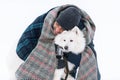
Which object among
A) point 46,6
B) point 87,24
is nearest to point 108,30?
point 46,6

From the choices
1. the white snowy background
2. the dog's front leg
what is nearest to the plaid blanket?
the dog's front leg

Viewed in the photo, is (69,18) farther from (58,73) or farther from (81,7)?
(81,7)

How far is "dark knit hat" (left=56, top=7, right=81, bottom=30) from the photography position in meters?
1.23

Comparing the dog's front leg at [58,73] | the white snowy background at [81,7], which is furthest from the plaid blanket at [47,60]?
the white snowy background at [81,7]

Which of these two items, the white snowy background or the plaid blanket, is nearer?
the plaid blanket

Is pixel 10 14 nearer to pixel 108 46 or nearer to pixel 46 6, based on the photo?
pixel 46 6

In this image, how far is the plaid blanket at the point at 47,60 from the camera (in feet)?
4.23

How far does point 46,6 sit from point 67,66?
1.76 ft

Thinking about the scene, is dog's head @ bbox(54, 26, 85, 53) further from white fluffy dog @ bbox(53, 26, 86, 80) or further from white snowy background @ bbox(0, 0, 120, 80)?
white snowy background @ bbox(0, 0, 120, 80)

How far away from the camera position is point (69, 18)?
1.23 m

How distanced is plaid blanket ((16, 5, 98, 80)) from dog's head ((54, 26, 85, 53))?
46 millimetres

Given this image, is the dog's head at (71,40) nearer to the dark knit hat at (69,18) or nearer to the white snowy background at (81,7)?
the dark knit hat at (69,18)

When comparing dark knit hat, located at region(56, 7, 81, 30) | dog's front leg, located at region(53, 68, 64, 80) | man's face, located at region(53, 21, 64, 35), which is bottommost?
dog's front leg, located at region(53, 68, 64, 80)

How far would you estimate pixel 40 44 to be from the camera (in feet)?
4.26
